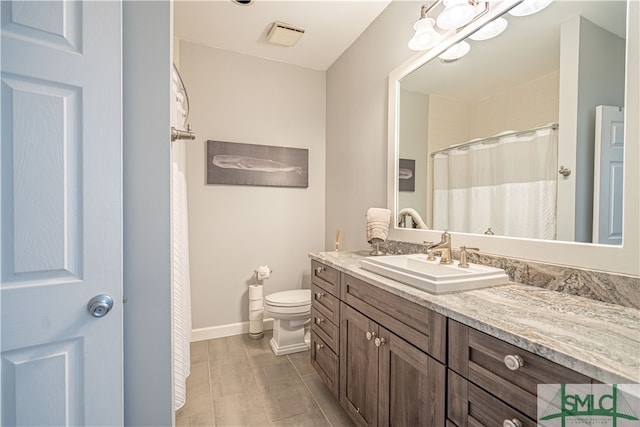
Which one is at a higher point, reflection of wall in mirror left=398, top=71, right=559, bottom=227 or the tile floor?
reflection of wall in mirror left=398, top=71, right=559, bottom=227

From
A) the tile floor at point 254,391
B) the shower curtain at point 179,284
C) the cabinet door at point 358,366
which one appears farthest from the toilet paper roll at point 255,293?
the cabinet door at point 358,366

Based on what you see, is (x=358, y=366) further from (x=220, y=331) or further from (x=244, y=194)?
(x=244, y=194)

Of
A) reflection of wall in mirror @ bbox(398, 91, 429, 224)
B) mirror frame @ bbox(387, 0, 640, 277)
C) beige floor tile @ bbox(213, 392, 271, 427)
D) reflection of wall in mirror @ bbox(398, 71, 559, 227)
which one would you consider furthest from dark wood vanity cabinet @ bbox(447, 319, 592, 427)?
beige floor tile @ bbox(213, 392, 271, 427)

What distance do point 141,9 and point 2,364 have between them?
115 centimetres

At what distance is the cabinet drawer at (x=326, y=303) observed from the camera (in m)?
1.56

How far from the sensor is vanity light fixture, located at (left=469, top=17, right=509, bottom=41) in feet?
4.07

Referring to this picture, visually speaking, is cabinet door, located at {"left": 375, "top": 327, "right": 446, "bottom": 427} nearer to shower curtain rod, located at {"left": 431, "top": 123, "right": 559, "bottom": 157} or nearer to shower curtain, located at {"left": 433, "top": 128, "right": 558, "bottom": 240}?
shower curtain, located at {"left": 433, "top": 128, "right": 558, "bottom": 240}

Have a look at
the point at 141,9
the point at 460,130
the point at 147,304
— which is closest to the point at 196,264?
the point at 147,304

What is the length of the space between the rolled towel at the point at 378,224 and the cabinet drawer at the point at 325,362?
2.46 feet

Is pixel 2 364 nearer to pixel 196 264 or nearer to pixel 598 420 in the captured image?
pixel 598 420

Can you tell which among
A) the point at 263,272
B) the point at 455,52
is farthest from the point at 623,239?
the point at 263,272

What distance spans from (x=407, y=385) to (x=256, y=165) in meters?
2.19

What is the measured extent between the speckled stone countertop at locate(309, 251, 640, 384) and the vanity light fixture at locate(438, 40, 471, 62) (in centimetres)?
120

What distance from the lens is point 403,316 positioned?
1031mm
